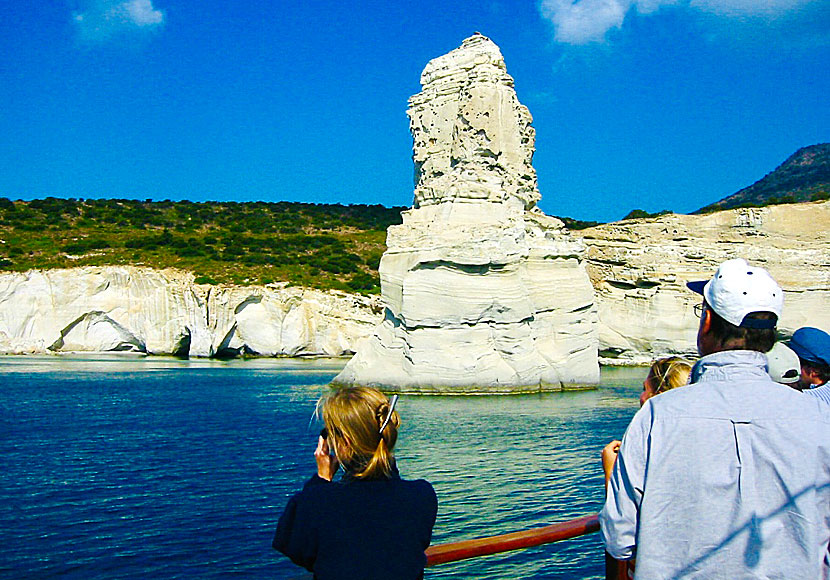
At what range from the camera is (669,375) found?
300cm

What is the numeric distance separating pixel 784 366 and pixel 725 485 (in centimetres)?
171

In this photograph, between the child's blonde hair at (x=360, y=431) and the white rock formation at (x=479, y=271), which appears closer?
the child's blonde hair at (x=360, y=431)

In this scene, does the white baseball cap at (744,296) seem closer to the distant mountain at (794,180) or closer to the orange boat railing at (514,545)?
the orange boat railing at (514,545)

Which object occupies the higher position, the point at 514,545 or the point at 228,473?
the point at 514,545

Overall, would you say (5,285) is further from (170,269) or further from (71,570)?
(71,570)

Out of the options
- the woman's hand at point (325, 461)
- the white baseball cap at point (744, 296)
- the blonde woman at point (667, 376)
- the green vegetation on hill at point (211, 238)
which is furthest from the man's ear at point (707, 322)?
the green vegetation on hill at point (211, 238)

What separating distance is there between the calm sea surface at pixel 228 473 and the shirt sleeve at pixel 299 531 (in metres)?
6.43

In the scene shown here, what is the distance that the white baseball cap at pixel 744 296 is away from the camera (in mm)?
2199

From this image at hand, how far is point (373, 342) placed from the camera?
95.5 feet

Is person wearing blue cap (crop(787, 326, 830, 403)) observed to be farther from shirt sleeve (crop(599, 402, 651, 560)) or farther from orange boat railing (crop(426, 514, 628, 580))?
shirt sleeve (crop(599, 402, 651, 560))

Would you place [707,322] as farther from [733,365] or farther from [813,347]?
[813,347]

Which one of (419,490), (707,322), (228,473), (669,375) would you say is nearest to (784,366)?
(669,375)

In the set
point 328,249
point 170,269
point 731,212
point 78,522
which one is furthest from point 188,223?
point 78,522

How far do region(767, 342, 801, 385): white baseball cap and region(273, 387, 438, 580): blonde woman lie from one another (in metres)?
1.97
